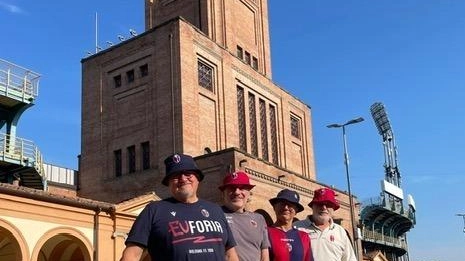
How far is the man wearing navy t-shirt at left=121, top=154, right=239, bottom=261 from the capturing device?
4.26 m

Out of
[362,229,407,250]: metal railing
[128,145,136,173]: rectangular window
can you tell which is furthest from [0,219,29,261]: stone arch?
[362,229,407,250]: metal railing

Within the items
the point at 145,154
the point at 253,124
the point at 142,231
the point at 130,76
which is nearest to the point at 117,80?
the point at 130,76

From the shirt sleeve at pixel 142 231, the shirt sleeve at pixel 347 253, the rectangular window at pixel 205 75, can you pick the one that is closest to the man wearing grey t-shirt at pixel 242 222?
the shirt sleeve at pixel 347 253

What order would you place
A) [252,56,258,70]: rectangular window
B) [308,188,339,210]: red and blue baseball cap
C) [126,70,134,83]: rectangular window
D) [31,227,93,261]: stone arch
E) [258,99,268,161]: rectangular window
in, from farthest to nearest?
[252,56,258,70]: rectangular window → [258,99,268,161]: rectangular window → [126,70,134,83]: rectangular window → [31,227,93,261]: stone arch → [308,188,339,210]: red and blue baseball cap

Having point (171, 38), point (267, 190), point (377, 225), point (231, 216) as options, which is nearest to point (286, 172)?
point (267, 190)

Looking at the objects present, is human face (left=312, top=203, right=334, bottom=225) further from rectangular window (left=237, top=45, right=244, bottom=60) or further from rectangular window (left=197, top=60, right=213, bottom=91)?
rectangular window (left=237, top=45, right=244, bottom=60)

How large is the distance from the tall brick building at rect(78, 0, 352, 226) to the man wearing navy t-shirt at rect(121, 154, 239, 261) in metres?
24.8

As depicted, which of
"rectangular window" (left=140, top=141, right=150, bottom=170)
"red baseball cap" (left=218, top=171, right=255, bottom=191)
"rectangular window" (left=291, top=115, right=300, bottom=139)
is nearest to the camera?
"red baseball cap" (left=218, top=171, right=255, bottom=191)

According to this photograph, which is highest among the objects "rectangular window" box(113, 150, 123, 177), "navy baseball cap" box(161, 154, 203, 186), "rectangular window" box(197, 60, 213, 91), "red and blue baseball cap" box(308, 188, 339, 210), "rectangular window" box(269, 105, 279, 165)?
"rectangular window" box(197, 60, 213, 91)

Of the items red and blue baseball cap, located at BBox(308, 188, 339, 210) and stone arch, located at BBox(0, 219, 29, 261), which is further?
stone arch, located at BBox(0, 219, 29, 261)

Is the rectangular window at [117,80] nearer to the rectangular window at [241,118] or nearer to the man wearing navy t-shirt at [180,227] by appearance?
the rectangular window at [241,118]

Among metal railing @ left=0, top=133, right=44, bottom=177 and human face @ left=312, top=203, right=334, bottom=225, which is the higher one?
metal railing @ left=0, top=133, right=44, bottom=177

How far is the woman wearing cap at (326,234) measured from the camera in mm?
6996

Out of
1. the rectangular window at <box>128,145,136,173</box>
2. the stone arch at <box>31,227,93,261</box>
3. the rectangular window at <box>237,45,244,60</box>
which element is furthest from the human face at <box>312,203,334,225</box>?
the rectangular window at <box>237,45,244,60</box>
